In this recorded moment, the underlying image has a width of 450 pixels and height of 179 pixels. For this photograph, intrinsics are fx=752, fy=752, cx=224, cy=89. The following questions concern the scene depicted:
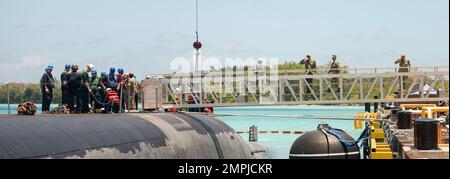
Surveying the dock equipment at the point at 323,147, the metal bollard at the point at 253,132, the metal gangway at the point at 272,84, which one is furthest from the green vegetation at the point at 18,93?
the metal bollard at the point at 253,132

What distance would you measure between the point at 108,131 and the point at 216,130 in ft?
16.5

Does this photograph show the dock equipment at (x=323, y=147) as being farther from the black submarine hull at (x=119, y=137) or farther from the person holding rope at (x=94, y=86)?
the person holding rope at (x=94, y=86)

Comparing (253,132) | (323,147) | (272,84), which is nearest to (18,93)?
(323,147)

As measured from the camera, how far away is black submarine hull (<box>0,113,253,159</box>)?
41.7 feet

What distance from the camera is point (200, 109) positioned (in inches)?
1793

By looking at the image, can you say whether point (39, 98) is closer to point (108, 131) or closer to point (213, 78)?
point (108, 131)

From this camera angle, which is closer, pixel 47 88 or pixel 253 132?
pixel 47 88

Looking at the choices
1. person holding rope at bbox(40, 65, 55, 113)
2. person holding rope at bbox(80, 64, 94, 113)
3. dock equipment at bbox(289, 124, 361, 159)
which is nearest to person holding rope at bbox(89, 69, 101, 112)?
person holding rope at bbox(80, 64, 94, 113)

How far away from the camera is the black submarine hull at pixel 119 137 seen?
12.7 meters

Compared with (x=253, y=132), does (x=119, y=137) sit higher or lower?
higher

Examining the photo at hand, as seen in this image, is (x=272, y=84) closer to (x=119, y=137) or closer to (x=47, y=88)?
(x=47, y=88)

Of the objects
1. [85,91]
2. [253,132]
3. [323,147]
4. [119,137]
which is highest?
[85,91]

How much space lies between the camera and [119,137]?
15234mm

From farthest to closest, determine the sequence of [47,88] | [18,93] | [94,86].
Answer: [94,86], [47,88], [18,93]
